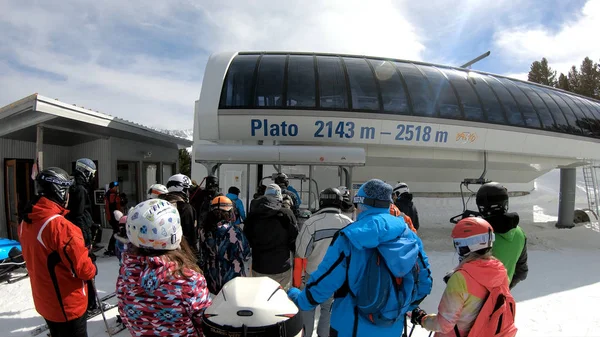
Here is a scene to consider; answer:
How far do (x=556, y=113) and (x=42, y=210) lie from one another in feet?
40.8

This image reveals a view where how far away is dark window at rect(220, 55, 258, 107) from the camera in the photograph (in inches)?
293

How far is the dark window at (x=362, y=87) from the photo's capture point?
25.2ft

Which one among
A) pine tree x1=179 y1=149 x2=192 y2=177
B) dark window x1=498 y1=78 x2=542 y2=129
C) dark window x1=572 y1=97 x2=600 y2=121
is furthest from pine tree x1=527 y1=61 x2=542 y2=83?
pine tree x1=179 y1=149 x2=192 y2=177

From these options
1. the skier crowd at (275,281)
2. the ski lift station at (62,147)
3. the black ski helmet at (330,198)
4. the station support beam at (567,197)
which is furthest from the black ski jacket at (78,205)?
the station support beam at (567,197)

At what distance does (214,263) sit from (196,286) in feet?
5.24

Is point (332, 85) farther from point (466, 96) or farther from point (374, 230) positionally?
point (374, 230)

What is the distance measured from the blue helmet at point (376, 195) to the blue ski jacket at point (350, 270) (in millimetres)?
64

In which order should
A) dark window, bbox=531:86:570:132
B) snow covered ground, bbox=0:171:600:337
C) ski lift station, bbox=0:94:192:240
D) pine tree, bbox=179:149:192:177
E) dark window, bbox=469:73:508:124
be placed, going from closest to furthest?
1. snow covered ground, bbox=0:171:600:337
2. ski lift station, bbox=0:94:192:240
3. dark window, bbox=469:73:508:124
4. dark window, bbox=531:86:570:132
5. pine tree, bbox=179:149:192:177

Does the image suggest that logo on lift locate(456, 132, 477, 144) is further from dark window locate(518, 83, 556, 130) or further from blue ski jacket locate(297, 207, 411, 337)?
blue ski jacket locate(297, 207, 411, 337)

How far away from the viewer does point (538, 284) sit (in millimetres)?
5992

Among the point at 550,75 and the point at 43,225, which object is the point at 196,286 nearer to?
the point at 43,225

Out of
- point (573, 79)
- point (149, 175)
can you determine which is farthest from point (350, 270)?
point (573, 79)

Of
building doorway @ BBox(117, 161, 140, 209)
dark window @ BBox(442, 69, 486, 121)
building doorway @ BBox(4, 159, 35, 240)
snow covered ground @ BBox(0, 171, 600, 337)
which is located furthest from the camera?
building doorway @ BBox(117, 161, 140, 209)

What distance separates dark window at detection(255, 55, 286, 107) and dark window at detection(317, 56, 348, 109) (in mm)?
1013
